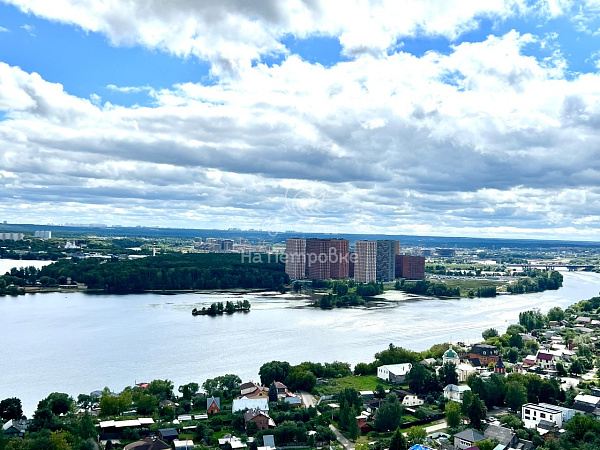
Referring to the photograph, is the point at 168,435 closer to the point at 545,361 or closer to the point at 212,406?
the point at 212,406

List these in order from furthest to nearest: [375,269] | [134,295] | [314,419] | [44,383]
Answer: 1. [375,269]
2. [134,295]
3. [44,383]
4. [314,419]

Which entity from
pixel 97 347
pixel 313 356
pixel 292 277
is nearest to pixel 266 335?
pixel 313 356

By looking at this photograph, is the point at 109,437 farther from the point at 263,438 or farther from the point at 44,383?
the point at 44,383

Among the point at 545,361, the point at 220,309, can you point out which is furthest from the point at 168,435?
the point at 220,309

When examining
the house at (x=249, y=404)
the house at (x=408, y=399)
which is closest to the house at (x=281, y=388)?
the house at (x=249, y=404)

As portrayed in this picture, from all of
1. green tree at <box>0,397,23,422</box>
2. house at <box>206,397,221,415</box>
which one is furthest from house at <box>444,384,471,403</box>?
green tree at <box>0,397,23,422</box>

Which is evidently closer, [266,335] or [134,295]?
[266,335]
